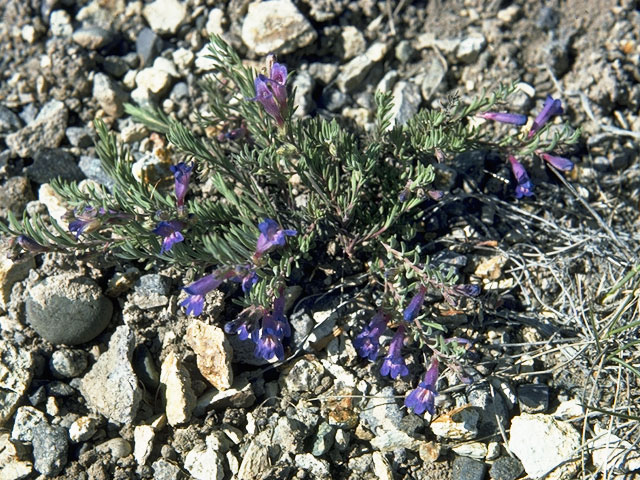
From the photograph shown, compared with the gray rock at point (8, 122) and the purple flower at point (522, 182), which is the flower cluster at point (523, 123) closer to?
the purple flower at point (522, 182)

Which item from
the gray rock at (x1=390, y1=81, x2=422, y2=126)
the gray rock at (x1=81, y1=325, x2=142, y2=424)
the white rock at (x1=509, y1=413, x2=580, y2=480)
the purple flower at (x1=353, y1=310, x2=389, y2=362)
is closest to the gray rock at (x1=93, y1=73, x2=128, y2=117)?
the gray rock at (x1=81, y1=325, x2=142, y2=424)

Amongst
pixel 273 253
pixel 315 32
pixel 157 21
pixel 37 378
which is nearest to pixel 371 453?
pixel 273 253

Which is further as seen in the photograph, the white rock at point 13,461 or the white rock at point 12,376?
the white rock at point 12,376

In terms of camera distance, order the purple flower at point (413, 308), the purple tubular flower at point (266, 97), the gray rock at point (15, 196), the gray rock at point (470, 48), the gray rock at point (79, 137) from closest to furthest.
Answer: the purple tubular flower at point (266, 97)
the purple flower at point (413, 308)
the gray rock at point (15, 196)
the gray rock at point (79, 137)
the gray rock at point (470, 48)

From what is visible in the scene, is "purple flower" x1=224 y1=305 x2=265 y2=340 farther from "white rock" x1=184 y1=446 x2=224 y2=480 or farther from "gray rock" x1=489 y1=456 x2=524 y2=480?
"gray rock" x1=489 y1=456 x2=524 y2=480

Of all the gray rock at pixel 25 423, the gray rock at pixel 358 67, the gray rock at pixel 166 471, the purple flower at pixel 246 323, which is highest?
the gray rock at pixel 358 67

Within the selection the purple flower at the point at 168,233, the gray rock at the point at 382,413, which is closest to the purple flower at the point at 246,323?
the purple flower at the point at 168,233

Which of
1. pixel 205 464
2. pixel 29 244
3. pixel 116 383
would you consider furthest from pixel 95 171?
pixel 205 464

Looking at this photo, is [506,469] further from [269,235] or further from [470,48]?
[470,48]

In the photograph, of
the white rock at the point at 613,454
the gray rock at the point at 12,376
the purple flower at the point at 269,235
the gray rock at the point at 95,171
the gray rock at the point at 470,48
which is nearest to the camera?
the purple flower at the point at 269,235
